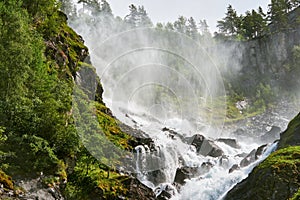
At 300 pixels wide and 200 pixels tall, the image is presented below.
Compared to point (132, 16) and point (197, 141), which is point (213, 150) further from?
point (132, 16)

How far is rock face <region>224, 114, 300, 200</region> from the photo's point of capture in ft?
52.7

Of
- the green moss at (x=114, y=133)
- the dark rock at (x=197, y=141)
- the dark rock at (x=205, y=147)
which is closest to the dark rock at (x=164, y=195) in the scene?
the green moss at (x=114, y=133)

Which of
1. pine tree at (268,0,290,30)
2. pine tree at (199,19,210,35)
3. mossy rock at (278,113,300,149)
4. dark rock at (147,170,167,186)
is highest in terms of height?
pine tree at (199,19,210,35)

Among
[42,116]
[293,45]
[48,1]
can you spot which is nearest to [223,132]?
[293,45]

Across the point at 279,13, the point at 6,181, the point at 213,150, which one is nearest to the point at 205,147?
the point at 213,150

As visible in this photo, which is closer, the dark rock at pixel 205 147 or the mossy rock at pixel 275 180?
the mossy rock at pixel 275 180

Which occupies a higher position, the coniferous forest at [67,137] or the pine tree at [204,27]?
the pine tree at [204,27]

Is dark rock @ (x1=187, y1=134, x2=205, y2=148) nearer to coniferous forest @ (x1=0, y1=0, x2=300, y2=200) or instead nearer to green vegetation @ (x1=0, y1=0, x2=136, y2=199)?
coniferous forest @ (x1=0, y1=0, x2=300, y2=200)

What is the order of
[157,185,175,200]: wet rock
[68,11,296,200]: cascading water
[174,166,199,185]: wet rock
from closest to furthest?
[157,185,175,200]: wet rock < [68,11,296,200]: cascading water < [174,166,199,185]: wet rock

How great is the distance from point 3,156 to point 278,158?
45.9 feet

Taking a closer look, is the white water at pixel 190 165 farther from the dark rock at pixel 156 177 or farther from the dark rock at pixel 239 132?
the dark rock at pixel 239 132

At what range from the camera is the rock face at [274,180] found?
52.7 feet

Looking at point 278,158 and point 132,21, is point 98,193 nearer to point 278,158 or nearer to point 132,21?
point 278,158

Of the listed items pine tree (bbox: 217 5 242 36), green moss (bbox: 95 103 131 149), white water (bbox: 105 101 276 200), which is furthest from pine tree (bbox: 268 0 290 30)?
green moss (bbox: 95 103 131 149)
